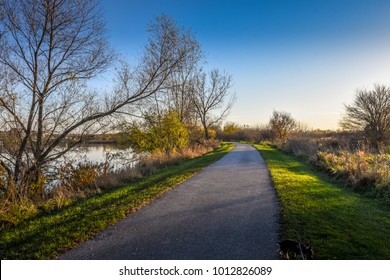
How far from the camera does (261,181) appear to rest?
10828 millimetres

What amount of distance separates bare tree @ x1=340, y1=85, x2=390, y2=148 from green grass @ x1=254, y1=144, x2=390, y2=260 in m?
24.3

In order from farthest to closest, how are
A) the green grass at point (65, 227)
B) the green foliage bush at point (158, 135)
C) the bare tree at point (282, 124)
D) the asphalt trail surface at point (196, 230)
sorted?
1. the bare tree at point (282, 124)
2. the green foliage bush at point (158, 135)
3. the green grass at point (65, 227)
4. the asphalt trail surface at point (196, 230)

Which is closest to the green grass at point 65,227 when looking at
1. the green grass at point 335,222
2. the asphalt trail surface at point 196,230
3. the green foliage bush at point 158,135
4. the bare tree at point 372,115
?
the asphalt trail surface at point 196,230

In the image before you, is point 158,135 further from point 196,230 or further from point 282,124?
point 282,124

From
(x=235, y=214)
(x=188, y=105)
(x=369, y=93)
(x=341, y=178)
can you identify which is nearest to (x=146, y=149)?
(x=188, y=105)

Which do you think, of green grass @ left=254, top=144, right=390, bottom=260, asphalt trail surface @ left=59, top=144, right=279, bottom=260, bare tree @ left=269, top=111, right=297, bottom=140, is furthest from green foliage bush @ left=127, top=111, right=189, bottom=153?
bare tree @ left=269, top=111, right=297, bottom=140

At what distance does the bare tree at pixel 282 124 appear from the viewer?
47656mm

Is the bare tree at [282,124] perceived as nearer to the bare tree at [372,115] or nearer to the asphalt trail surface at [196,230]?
the bare tree at [372,115]

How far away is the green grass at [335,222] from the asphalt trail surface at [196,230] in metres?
0.45

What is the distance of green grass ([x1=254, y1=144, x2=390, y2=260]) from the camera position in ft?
15.2

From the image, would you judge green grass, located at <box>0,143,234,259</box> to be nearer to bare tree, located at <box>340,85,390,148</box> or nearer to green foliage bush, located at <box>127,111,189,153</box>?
green foliage bush, located at <box>127,111,189,153</box>

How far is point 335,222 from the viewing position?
6.02 metres

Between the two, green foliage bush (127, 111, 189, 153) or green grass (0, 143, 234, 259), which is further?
green foliage bush (127, 111, 189, 153)
